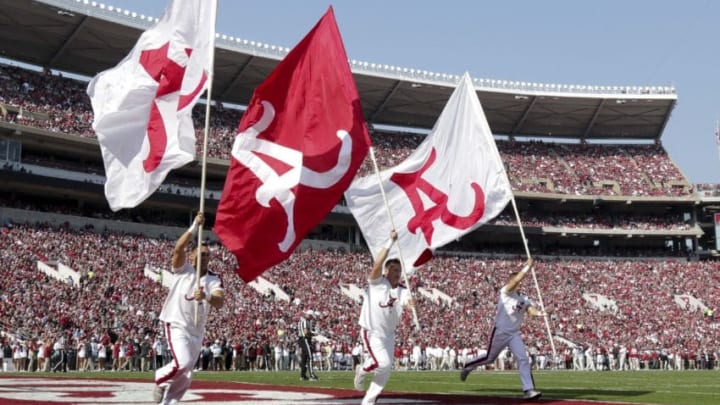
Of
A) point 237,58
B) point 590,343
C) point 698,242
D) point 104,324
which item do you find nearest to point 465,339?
point 590,343

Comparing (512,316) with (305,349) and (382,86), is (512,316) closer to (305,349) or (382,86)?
(305,349)

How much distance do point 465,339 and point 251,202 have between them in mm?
33817

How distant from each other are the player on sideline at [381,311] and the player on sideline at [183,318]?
183 cm

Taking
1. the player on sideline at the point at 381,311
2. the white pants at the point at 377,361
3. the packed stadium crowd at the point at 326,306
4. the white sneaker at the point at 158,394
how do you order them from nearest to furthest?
the white sneaker at the point at 158,394 → the white pants at the point at 377,361 → the player on sideline at the point at 381,311 → the packed stadium crowd at the point at 326,306

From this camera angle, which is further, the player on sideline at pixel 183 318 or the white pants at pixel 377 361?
the white pants at pixel 377 361

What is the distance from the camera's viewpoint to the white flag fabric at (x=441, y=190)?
14.9m

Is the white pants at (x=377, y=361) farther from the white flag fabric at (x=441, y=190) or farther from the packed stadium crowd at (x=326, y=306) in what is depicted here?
the packed stadium crowd at (x=326, y=306)

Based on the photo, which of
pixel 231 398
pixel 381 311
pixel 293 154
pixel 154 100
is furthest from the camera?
pixel 154 100

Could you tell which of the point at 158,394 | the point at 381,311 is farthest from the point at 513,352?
the point at 158,394

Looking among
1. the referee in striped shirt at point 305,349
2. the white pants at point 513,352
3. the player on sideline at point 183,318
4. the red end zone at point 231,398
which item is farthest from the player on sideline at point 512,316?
the referee in striped shirt at point 305,349

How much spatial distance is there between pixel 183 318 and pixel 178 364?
54 cm

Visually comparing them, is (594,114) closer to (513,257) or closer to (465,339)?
(513,257)

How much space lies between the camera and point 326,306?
44.3m

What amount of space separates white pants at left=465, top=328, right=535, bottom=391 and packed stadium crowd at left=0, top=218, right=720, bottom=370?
17970 millimetres
